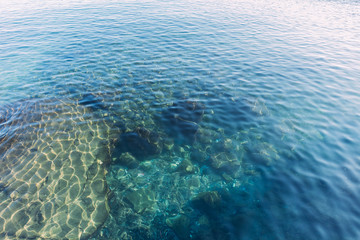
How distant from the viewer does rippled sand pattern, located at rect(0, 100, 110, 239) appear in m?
8.53

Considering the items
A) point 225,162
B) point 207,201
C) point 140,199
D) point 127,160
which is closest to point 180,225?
point 207,201

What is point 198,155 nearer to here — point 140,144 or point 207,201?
point 207,201

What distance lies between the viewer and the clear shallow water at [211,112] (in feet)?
29.5

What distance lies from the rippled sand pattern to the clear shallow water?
0.37 meters

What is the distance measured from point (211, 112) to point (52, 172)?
11.2 meters

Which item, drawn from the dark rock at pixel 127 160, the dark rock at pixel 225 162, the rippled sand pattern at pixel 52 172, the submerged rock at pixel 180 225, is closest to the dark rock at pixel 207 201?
the submerged rock at pixel 180 225

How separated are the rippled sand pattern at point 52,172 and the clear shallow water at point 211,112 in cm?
37

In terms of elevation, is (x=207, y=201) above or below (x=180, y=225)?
above

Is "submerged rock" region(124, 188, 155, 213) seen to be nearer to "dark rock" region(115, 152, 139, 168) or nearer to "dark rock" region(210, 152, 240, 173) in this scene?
"dark rock" region(115, 152, 139, 168)

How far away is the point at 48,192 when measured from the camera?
9.62 meters

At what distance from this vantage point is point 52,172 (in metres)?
10.5

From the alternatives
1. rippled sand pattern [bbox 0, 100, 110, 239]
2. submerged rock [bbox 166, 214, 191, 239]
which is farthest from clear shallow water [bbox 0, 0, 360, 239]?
rippled sand pattern [bbox 0, 100, 110, 239]

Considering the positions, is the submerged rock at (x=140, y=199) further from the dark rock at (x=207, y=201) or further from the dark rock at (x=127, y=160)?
the dark rock at (x=207, y=201)

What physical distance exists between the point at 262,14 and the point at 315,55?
20551 millimetres
